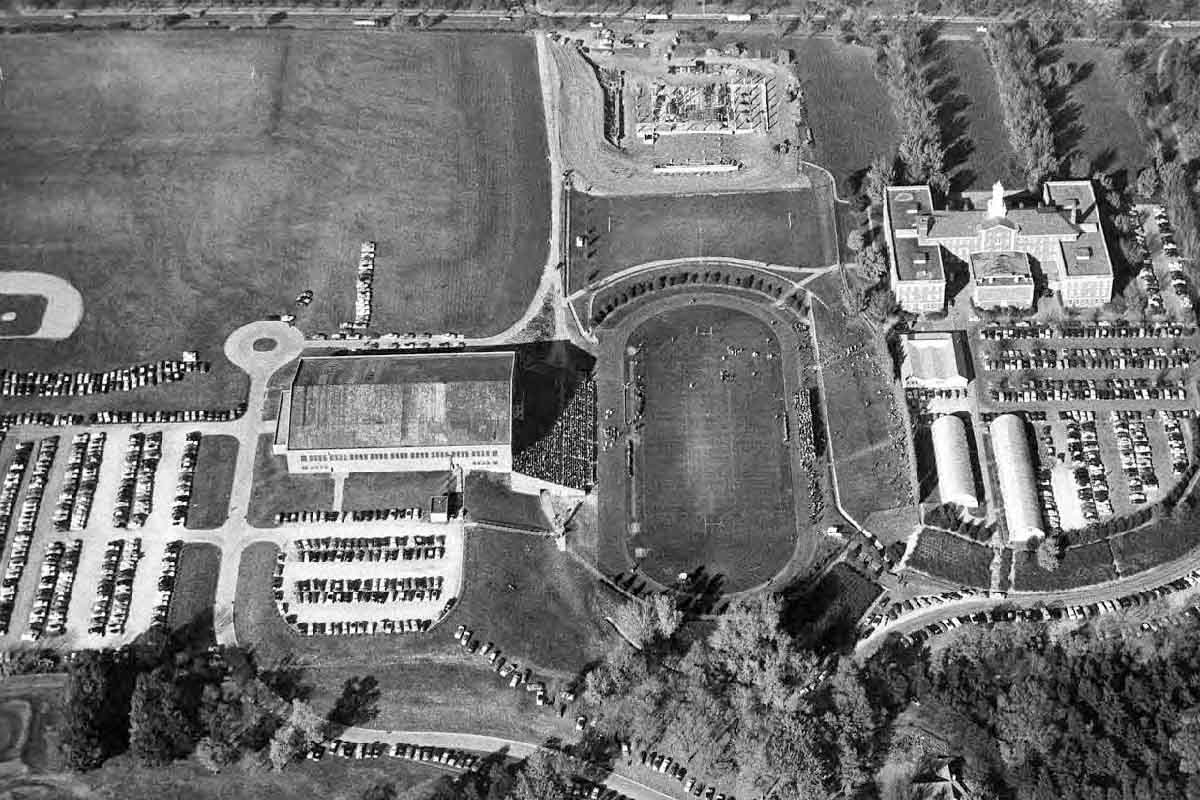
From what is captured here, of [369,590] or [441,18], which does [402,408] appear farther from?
[441,18]

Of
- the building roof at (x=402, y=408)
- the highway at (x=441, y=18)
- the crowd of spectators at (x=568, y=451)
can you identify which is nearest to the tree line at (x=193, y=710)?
the building roof at (x=402, y=408)

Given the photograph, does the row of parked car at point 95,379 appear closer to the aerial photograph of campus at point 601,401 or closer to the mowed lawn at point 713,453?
the aerial photograph of campus at point 601,401

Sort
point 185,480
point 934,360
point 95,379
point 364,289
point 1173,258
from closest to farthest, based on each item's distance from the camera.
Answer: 1. point 185,480
2. point 934,360
3. point 95,379
4. point 1173,258
5. point 364,289

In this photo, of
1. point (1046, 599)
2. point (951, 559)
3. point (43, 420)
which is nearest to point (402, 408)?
point (43, 420)

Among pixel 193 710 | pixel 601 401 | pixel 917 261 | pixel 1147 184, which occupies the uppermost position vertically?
pixel 1147 184

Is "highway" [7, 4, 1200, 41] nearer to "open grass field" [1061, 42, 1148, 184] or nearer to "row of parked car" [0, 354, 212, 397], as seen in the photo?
"open grass field" [1061, 42, 1148, 184]

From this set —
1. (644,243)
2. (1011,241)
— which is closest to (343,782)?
(644,243)
